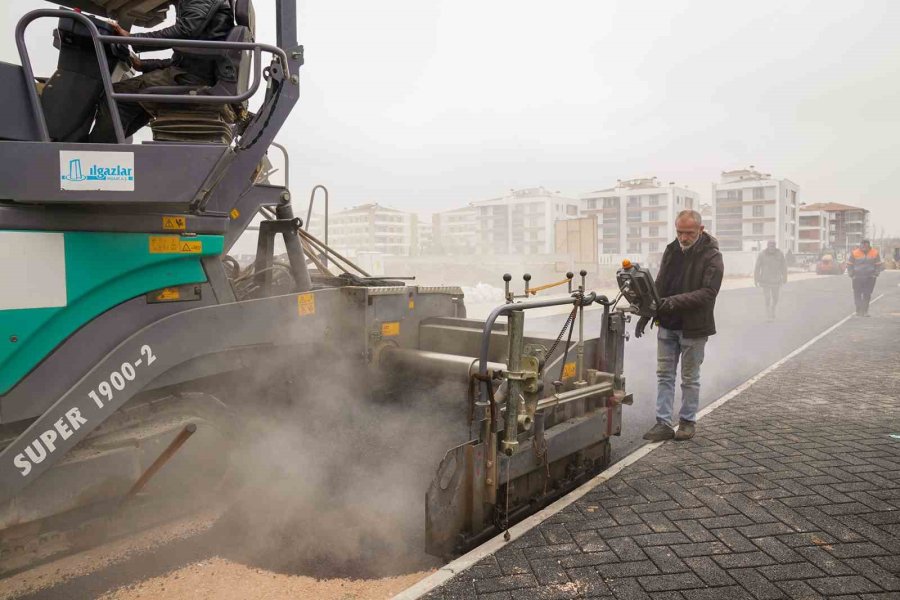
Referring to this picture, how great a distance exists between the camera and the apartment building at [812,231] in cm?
9738

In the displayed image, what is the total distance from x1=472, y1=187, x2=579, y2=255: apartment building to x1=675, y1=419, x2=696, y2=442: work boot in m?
74.1

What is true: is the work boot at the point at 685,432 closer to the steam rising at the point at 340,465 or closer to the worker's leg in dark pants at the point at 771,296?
the steam rising at the point at 340,465

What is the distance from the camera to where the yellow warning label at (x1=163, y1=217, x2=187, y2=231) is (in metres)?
3.10

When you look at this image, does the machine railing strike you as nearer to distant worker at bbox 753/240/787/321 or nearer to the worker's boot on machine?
the worker's boot on machine

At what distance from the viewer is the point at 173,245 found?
3.13 meters

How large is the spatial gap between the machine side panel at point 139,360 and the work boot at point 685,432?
3.35m

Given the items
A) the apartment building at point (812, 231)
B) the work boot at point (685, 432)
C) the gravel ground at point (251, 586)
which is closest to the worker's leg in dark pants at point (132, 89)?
the gravel ground at point (251, 586)

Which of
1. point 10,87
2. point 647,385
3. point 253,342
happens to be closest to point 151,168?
point 10,87

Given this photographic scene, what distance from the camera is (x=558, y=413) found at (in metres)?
4.25

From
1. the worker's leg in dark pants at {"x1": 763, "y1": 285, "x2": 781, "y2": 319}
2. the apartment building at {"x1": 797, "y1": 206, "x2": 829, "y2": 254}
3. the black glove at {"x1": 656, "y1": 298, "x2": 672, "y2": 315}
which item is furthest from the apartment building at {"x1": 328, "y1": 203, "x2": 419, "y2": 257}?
the black glove at {"x1": 656, "y1": 298, "x2": 672, "y2": 315}

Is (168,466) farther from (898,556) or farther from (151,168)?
(898,556)

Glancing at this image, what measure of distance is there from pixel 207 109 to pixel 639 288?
3490 millimetres

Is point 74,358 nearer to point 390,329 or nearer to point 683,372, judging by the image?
point 390,329

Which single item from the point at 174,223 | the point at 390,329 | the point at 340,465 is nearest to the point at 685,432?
the point at 390,329
